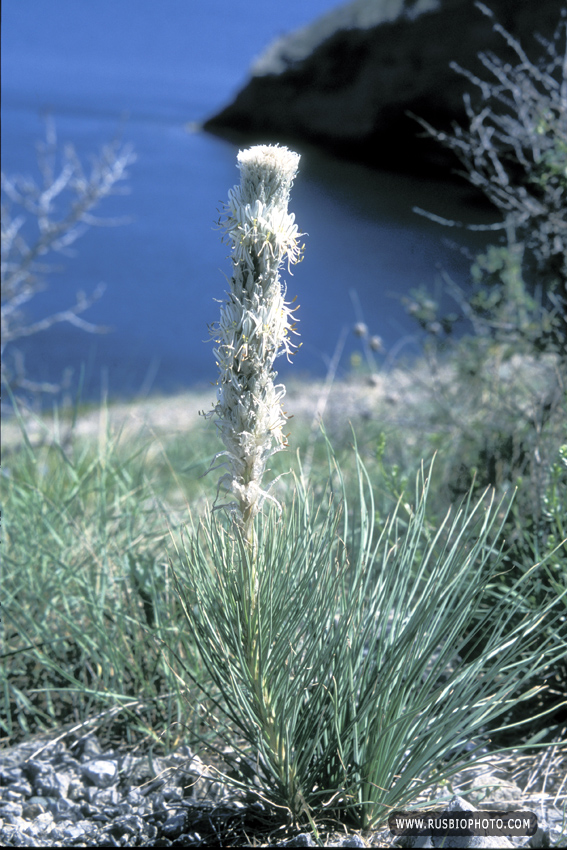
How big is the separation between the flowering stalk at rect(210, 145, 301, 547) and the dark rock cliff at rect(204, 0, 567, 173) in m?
17.1

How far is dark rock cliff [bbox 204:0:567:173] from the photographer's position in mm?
20438

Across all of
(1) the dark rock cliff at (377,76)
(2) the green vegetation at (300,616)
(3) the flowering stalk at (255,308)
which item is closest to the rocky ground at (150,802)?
(2) the green vegetation at (300,616)

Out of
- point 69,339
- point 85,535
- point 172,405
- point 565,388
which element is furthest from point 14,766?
point 69,339

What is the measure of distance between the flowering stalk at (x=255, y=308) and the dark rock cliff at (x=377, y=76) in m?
17.1

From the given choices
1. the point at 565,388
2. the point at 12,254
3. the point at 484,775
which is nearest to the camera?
the point at 484,775

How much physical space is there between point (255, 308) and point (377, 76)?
26.9 metres

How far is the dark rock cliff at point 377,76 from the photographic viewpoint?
20.4 meters

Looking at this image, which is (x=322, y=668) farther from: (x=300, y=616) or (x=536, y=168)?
(x=536, y=168)

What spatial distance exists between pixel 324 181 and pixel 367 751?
1848 centimetres

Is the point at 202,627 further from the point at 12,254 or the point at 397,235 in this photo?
the point at 397,235

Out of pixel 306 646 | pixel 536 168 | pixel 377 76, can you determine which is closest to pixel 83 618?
pixel 306 646

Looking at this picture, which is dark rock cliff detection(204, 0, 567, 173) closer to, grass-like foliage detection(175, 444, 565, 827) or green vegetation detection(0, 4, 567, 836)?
green vegetation detection(0, 4, 567, 836)

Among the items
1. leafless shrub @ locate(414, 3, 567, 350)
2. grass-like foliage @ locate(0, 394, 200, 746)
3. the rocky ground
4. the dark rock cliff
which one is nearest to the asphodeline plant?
the rocky ground

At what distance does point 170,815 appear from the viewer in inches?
68.5
